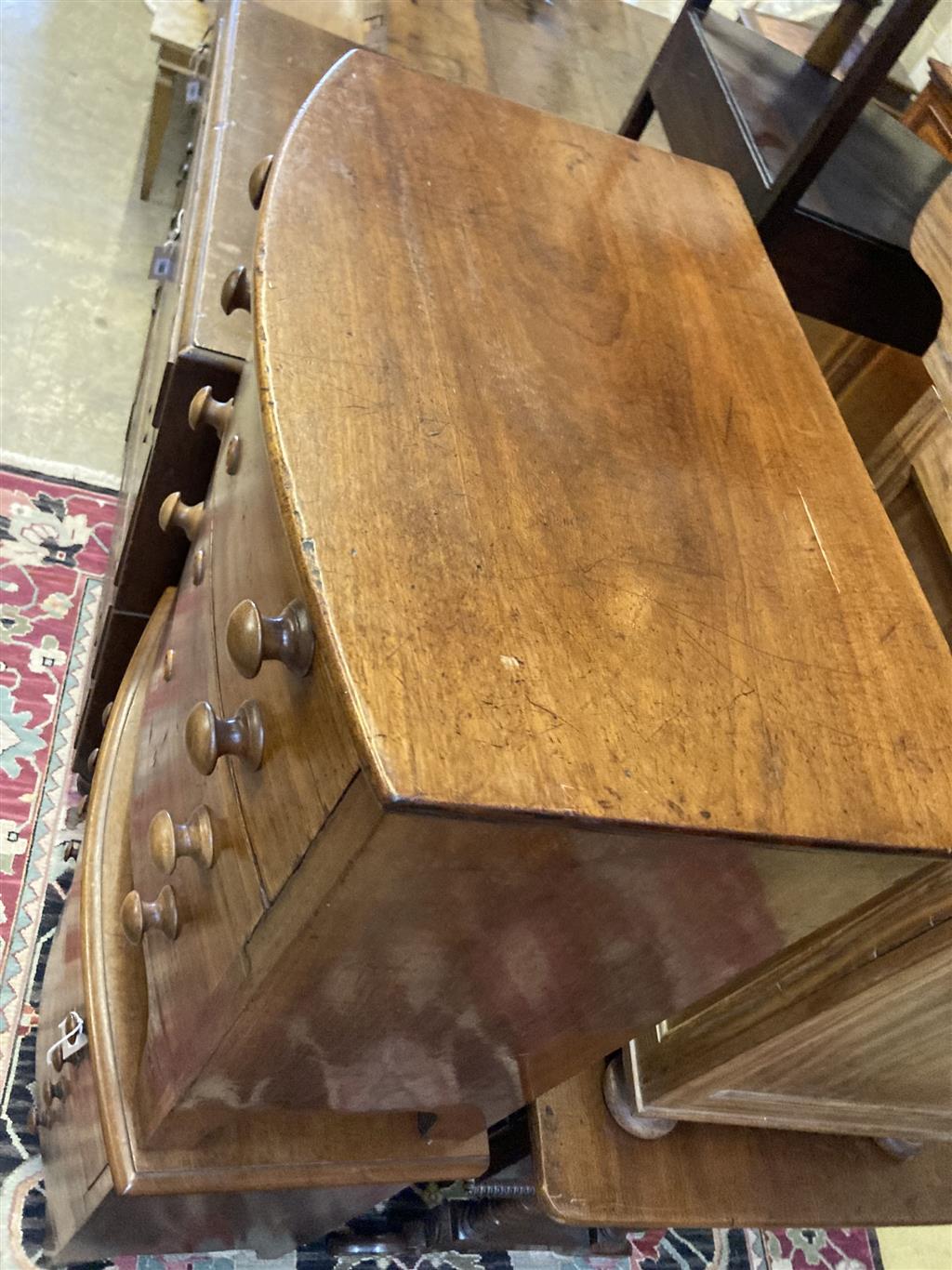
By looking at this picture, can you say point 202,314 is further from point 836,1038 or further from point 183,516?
point 836,1038

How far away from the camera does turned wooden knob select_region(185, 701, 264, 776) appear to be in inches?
22.4

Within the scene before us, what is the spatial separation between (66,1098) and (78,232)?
1.95m

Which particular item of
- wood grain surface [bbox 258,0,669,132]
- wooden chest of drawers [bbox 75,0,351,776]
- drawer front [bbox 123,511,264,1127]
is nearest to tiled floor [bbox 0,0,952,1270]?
wood grain surface [bbox 258,0,669,132]

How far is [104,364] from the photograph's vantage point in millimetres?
2029

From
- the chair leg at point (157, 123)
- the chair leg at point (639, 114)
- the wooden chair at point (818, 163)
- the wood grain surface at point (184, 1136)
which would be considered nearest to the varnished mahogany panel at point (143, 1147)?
the wood grain surface at point (184, 1136)

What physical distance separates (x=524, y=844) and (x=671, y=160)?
0.67 meters

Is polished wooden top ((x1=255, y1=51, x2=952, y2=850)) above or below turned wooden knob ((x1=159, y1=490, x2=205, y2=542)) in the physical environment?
above

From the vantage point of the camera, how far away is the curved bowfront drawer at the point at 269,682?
49cm

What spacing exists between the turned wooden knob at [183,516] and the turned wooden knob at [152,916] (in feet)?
1.03

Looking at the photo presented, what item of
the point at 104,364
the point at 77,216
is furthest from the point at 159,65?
the point at 104,364

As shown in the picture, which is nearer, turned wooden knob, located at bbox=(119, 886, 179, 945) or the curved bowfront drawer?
the curved bowfront drawer

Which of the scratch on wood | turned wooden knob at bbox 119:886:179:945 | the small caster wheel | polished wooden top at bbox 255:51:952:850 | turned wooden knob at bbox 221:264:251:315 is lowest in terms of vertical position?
the small caster wheel

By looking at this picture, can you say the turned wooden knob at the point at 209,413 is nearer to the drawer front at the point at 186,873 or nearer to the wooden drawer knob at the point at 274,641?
the drawer front at the point at 186,873

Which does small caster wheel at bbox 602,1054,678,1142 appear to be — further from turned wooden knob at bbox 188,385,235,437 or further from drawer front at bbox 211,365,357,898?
turned wooden knob at bbox 188,385,235,437
